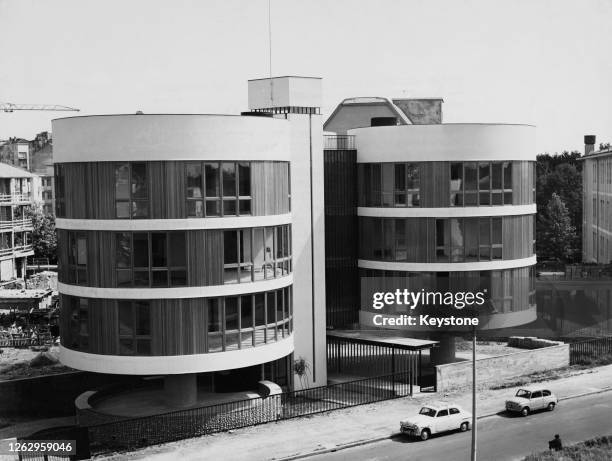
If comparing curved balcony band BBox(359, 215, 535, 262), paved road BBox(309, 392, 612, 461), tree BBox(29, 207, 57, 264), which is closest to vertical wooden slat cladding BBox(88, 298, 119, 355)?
paved road BBox(309, 392, 612, 461)

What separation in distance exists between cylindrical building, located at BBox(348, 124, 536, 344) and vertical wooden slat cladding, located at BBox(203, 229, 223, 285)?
11168 mm

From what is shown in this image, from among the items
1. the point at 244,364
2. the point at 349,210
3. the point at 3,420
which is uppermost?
the point at 349,210

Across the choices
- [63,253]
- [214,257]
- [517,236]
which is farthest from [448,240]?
[63,253]

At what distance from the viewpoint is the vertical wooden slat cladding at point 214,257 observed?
1484 inches

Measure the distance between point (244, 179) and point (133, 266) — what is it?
5.60 m

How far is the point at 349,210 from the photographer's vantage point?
1869 inches

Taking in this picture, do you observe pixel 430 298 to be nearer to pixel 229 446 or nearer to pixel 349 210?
pixel 349 210

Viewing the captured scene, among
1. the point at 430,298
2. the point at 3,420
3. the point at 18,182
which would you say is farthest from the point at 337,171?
the point at 18,182

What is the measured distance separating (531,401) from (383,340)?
7905mm

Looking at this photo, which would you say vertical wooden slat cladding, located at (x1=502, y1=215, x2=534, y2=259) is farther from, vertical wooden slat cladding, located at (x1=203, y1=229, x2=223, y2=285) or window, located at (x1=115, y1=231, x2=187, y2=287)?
window, located at (x1=115, y1=231, x2=187, y2=287)

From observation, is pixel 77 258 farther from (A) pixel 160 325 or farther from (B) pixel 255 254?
(B) pixel 255 254

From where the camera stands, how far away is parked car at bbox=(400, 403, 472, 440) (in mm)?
36856

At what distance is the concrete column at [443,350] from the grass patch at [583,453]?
1273 centimetres

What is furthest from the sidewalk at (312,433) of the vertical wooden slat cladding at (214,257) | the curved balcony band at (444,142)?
the curved balcony band at (444,142)
